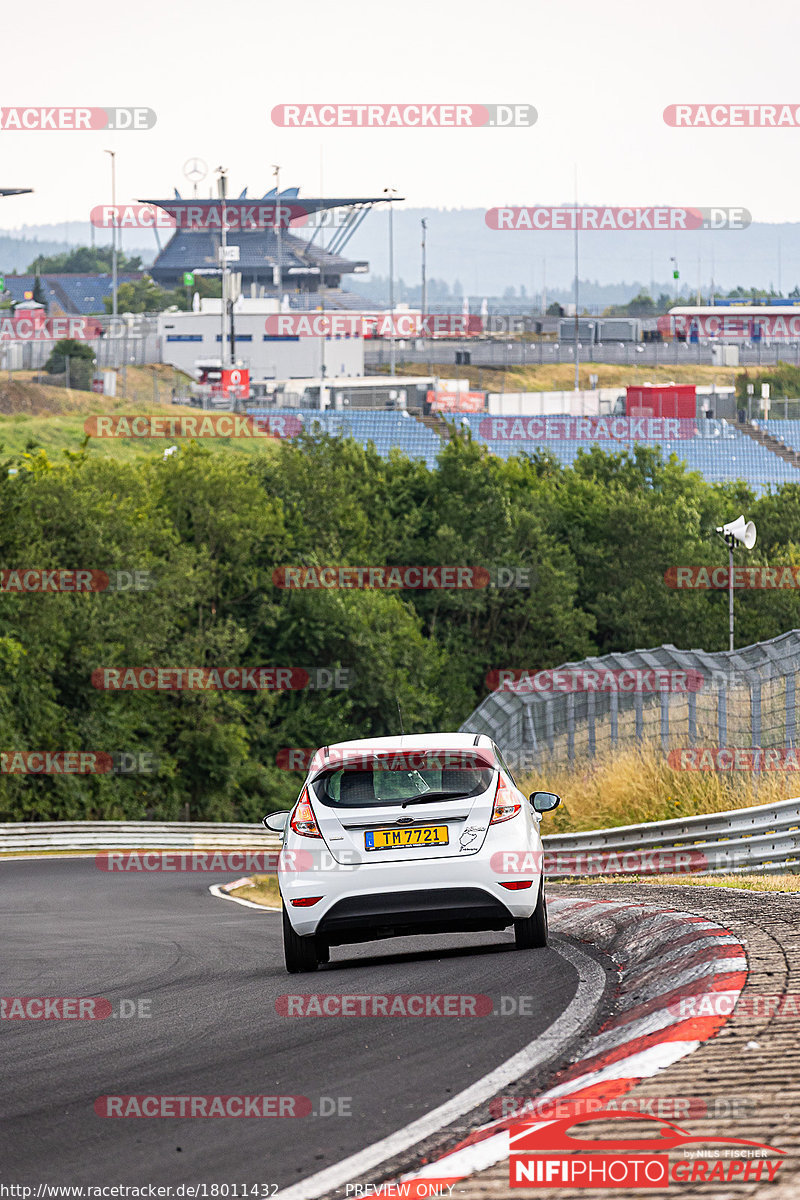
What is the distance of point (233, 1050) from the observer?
24.0 ft

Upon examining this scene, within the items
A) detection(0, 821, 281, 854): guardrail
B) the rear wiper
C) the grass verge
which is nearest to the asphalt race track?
the rear wiper

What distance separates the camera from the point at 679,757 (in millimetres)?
20047

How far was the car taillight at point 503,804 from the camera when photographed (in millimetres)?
9617

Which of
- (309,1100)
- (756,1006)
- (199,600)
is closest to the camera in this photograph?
(309,1100)

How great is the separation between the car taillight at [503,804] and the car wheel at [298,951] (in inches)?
53.5

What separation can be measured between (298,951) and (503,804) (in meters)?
1.55

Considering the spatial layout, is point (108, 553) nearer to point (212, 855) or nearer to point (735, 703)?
point (212, 855)

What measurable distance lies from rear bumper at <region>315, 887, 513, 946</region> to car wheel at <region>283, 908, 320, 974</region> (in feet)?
0.84

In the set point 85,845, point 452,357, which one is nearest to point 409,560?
point 85,845

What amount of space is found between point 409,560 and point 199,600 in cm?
1285

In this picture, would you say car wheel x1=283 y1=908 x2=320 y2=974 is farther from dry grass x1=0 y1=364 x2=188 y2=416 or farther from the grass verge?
dry grass x1=0 y1=364 x2=188 y2=416

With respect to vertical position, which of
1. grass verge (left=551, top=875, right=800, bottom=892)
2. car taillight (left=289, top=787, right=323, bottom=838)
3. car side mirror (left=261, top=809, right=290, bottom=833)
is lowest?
grass verge (left=551, top=875, right=800, bottom=892)

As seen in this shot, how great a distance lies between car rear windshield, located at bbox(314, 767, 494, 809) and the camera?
9633 mm

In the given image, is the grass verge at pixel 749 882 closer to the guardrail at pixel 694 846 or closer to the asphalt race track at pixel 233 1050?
the guardrail at pixel 694 846
